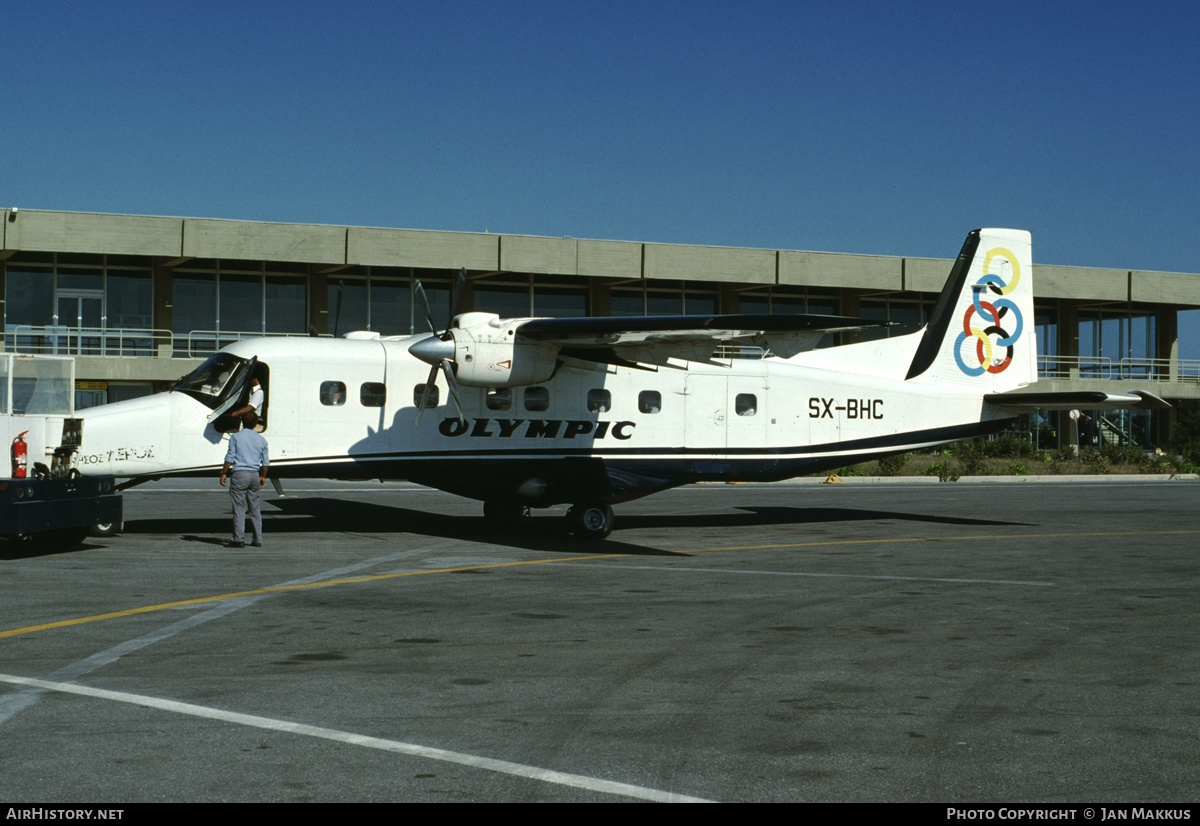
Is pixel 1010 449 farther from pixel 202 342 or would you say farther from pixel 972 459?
pixel 202 342

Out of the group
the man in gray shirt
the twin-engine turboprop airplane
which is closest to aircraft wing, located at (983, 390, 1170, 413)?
the twin-engine turboprop airplane

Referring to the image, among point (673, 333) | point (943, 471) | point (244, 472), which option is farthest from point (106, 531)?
point (943, 471)

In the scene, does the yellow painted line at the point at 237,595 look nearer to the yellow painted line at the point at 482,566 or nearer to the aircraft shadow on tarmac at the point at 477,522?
the yellow painted line at the point at 482,566

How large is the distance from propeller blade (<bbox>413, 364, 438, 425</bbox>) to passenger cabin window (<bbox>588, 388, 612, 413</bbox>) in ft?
8.51

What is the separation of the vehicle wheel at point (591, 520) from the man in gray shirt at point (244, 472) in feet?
15.8

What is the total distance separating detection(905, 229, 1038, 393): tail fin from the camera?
20422mm

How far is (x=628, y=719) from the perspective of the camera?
20.4ft

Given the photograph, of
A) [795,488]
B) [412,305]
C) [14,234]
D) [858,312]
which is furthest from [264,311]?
[858,312]

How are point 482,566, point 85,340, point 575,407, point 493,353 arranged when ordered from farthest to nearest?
point 85,340 < point 575,407 < point 493,353 < point 482,566

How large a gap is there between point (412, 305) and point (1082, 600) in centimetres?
3544

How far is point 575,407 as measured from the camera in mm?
17688

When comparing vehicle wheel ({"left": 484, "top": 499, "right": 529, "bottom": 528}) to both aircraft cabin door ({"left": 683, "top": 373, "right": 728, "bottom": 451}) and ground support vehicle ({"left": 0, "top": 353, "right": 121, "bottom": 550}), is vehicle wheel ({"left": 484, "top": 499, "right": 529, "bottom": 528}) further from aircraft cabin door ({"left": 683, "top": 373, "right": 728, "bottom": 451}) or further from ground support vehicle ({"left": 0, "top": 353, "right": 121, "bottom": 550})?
ground support vehicle ({"left": 0, "top": 353, "right": 121, "bottom": 550})

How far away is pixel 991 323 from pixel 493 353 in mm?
10514

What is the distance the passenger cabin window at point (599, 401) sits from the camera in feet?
58.4
